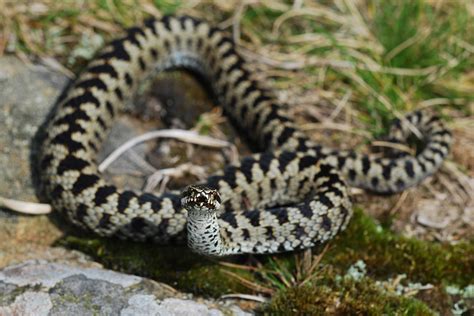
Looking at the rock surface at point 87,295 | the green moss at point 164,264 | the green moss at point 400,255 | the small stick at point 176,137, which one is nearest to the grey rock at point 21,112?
the small stick at point 176,137

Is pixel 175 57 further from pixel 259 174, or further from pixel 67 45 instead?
pixel 259 174

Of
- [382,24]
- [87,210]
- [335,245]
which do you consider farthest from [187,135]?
[382,24]

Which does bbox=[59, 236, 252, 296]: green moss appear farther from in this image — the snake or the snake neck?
the snake neck

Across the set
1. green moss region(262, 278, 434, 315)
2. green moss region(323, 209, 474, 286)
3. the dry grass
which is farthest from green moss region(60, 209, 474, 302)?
the dry grass

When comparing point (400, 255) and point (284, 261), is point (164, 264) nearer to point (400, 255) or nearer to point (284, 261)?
point (284, 261)

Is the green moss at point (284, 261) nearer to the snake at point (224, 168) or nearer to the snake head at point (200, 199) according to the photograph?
the snake at point (224, 168)
